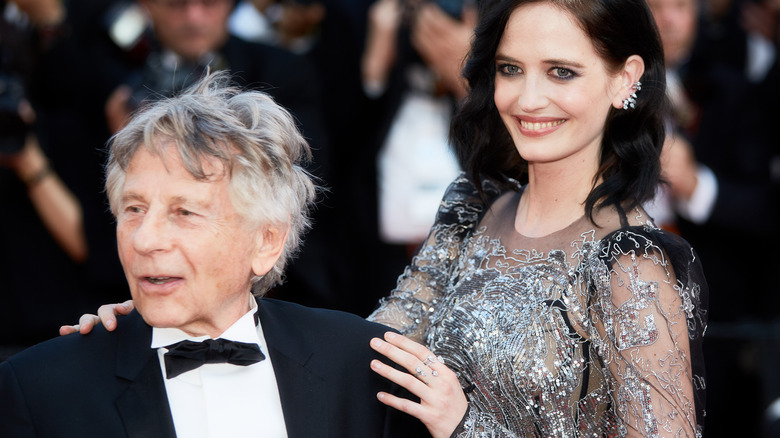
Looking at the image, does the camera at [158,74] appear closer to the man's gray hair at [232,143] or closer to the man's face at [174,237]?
the man's gray hair at [232,143]

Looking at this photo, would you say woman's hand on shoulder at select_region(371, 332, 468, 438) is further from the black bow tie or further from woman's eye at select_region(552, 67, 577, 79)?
woman's eye at select_region(552, 67, 577, 79)

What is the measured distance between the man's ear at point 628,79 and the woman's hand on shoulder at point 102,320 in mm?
1401

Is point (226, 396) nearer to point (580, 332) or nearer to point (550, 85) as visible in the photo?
point (580, 332)

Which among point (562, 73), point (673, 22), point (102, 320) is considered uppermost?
point (673, 22)

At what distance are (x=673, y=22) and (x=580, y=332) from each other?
251 cm

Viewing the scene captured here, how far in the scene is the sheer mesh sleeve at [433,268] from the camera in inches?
122

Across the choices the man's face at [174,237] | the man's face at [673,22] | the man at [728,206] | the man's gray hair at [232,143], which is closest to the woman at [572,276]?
the man's face at [174,237]

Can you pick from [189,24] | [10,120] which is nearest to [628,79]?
[189,24]

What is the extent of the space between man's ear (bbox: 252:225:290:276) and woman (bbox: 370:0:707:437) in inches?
13.0

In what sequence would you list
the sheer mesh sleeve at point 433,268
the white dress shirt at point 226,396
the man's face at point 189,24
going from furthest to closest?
the man's face at point 189,24 → the sheer mesh sleeve at point 433,268 → the white dress shirt at point 226,396

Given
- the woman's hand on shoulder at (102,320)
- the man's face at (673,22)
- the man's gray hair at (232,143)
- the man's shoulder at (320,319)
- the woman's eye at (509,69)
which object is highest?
the man's face at (673,22)

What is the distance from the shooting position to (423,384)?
2.52 meters

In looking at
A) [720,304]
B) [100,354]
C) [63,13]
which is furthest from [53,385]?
[720,304]

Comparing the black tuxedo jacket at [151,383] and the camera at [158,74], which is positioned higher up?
the camera at [158,74]
